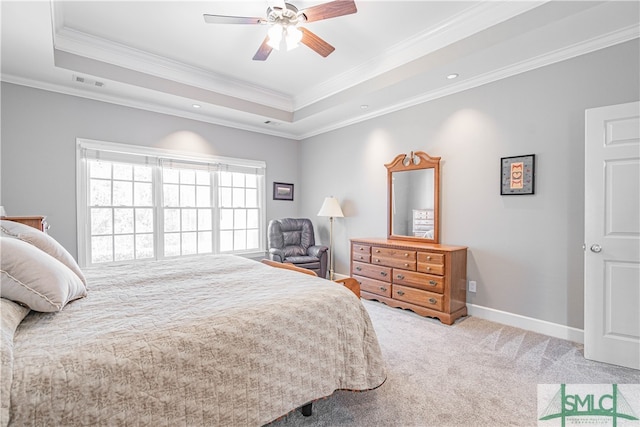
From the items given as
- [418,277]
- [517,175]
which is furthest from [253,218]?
[517,175]

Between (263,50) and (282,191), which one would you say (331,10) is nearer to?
(263,50)

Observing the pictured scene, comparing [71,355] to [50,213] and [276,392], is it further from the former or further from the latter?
[50,213]

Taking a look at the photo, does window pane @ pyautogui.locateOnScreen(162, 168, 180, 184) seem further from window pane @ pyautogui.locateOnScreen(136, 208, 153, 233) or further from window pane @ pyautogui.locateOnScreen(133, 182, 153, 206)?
window pane @ pyautogui.locateOnScreen(136, 208, 153, 233)

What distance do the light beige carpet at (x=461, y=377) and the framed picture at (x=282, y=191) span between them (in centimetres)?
305

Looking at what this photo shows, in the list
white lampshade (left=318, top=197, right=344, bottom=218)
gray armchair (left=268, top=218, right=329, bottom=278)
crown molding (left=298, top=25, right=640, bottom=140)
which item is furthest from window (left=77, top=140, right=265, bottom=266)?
crown molding (left=298, top=25, right=640, bottom=140)

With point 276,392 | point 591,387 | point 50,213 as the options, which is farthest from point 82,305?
point 591,387

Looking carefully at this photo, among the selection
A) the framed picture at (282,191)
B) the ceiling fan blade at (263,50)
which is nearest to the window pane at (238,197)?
the framed picture at (282,191)

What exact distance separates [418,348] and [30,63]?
4.44m

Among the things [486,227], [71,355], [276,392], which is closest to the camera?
[71,355]

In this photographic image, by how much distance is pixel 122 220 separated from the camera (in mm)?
3973

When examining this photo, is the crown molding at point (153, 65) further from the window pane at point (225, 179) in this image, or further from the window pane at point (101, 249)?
the window pane at point (101, 249)

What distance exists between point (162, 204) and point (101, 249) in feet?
2.96

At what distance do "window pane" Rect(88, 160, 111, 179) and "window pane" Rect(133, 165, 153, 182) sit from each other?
0.29m

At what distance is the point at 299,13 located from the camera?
7.55ft
